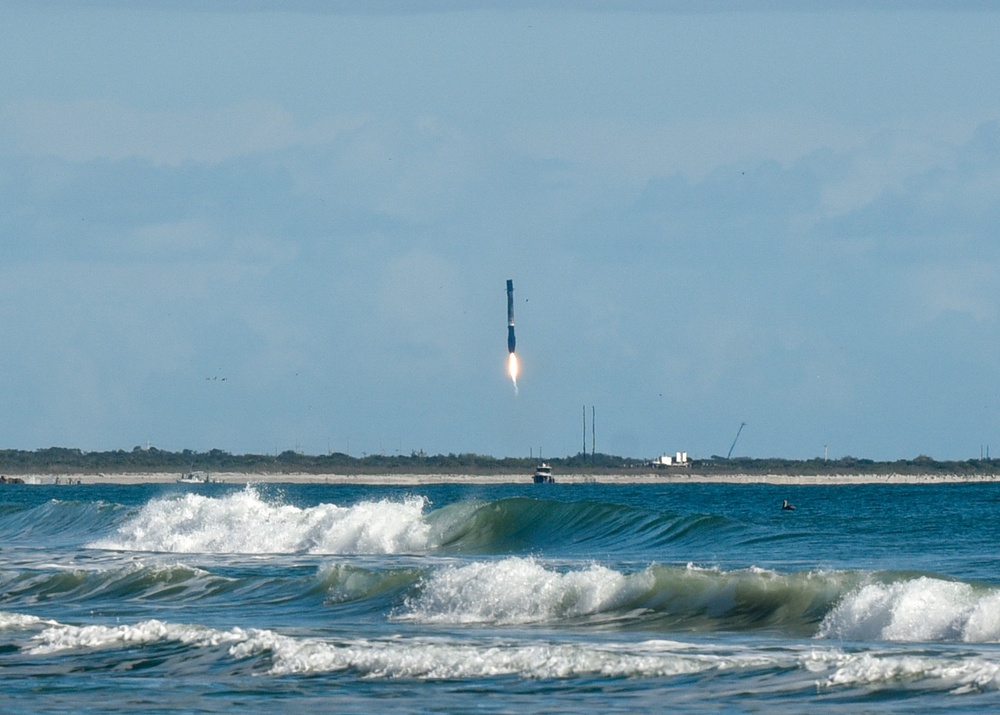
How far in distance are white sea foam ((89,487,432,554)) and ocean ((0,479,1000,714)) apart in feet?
0.79

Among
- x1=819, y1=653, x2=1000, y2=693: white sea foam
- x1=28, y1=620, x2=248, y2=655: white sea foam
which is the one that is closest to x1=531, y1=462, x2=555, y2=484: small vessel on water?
x1=28, y1=620, x2=248, y2=655: white sea foam

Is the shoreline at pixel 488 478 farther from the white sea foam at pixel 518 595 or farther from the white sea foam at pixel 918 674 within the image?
the white sea foam at pixel 918 674

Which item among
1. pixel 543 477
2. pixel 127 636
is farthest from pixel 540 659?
pixel 543 477

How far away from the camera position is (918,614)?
79.6ft

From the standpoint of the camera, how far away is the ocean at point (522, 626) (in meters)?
19.1

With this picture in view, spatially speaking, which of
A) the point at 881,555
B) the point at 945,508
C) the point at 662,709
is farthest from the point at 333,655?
the point at 945,508

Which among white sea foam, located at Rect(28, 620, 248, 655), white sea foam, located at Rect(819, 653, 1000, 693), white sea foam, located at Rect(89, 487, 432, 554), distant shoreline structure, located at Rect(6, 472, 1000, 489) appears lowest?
white sea foam, located at Rect(819, 653, 1000, 693)

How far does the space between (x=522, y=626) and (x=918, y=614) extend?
6212mm

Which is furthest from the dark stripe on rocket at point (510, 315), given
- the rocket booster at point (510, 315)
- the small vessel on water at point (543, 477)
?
the small vessel on water at point (543, 477)

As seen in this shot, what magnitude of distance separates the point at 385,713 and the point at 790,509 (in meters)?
59.6

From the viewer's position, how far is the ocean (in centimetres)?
1912

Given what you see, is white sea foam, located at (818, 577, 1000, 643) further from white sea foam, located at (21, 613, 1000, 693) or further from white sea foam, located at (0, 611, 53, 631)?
white sea foam, located at (0, 611, 53, 631)

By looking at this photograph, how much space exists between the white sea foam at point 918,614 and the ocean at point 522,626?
34mm

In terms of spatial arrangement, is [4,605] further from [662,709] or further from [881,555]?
[881,555]
